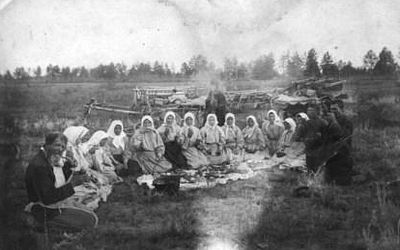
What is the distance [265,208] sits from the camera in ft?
19.2

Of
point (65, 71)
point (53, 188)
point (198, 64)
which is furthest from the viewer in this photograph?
point (65, 71)

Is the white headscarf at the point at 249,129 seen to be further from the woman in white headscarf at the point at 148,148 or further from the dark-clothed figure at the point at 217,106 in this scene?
the woman in white headscarf at the point at 148,148

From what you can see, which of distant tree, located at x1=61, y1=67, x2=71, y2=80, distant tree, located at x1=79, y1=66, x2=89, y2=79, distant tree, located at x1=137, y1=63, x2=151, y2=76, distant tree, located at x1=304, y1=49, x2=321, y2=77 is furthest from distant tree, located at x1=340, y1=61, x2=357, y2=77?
distant tree, located at x1=61, y1=67, x2=71, y2=80

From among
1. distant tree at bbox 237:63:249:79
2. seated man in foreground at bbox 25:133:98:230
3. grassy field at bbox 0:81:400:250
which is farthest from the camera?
distant tree at bbox 237:63:249:79

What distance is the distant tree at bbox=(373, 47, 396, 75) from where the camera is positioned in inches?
237

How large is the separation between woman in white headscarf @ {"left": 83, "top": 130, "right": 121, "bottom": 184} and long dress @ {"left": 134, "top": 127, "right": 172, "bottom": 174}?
303 millimetres

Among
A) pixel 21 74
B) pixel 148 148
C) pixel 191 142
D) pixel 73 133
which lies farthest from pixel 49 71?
pixel 191 142

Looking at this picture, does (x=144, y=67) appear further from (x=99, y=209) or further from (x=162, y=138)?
(x=99, y=209)

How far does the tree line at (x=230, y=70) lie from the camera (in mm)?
5926

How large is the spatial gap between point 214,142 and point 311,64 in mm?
1307

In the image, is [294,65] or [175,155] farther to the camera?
[175,155]

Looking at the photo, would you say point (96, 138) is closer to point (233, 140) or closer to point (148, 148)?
point (148, 148)

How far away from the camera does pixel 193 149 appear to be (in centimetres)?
605

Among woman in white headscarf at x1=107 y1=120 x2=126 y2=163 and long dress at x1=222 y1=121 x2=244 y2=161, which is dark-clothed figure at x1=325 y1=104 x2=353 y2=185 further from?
woman in white headscarf at x1=107 y1=120 x2=126 y2=163
